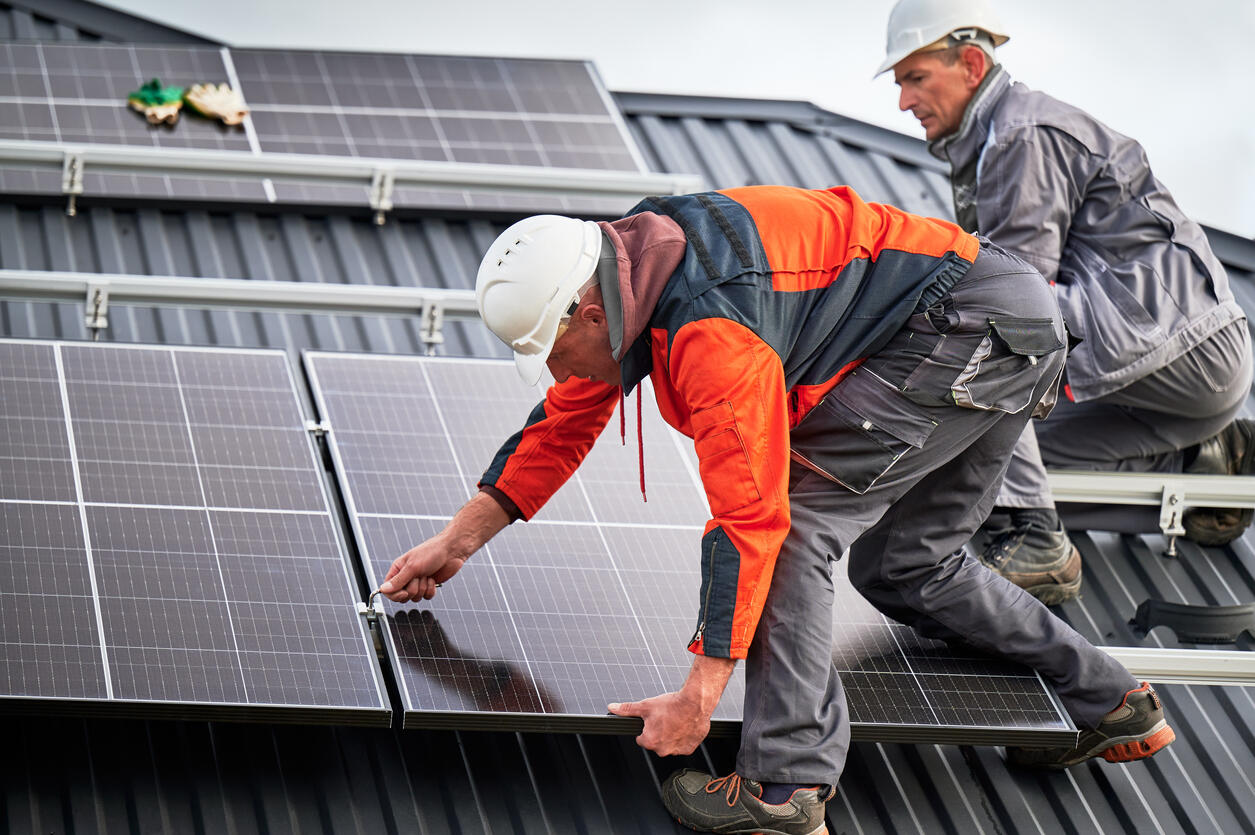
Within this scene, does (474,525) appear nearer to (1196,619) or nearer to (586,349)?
(586,349)

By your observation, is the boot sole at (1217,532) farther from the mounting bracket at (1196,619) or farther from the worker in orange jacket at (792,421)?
the worker in orange jacket at (792,421)

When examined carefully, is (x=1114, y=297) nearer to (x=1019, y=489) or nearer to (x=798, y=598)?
(x=1019, y=489)

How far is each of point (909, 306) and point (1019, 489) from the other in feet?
5.76

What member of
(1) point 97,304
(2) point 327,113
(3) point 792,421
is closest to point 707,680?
(3) point 792,421

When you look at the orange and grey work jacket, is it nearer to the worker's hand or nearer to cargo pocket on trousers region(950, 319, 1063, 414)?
cargo pocket on trousers region(950, 319, 1063, 414)

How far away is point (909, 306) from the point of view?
4.79 metres

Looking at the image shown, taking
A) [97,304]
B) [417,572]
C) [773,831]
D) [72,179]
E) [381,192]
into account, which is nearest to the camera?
[773,831]

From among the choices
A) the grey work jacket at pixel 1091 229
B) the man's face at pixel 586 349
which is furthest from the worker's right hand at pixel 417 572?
the grey work jacket at pixel 1091 229

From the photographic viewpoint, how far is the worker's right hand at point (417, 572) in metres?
5.11

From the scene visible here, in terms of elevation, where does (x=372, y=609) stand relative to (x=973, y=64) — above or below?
below

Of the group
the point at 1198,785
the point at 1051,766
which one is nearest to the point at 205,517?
the point at 1051,766

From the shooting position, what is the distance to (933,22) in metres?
6.23

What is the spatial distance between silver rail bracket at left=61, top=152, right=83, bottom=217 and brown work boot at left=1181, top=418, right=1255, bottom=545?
5.18 metres

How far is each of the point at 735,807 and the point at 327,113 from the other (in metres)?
5.57
